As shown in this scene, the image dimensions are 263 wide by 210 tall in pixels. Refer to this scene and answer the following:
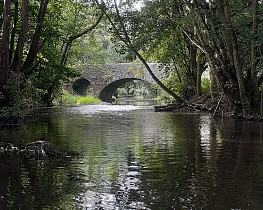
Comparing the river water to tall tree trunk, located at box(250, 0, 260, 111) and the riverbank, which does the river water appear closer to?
tall tree trunk, located at box(250, 0, 260, 111)

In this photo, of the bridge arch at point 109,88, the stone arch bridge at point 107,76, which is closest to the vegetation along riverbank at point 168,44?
the stone arch bridge at point 107,76

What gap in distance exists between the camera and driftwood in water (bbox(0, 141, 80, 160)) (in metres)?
8.30

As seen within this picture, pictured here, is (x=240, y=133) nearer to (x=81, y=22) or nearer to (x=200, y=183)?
(x=200, y=183)

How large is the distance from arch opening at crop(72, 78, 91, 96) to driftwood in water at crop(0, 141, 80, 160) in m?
42.4

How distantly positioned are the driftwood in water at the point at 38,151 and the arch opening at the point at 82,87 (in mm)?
42386

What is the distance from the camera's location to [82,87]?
54.9 meters

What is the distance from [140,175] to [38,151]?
2299mm

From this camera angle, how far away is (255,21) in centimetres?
1525

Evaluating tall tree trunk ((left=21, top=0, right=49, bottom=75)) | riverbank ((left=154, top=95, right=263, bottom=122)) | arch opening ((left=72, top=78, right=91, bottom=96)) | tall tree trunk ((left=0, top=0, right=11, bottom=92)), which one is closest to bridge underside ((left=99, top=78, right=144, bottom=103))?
arch opening ((left=72, top=78, right=91, bottom=96))

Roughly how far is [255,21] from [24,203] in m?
12.0

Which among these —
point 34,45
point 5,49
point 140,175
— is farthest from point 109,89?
point 140,175

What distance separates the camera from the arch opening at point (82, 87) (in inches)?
2053

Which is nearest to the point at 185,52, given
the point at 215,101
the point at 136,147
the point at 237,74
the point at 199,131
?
the point at 215,101

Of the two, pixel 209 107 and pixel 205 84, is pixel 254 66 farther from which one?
pixel 205 84
